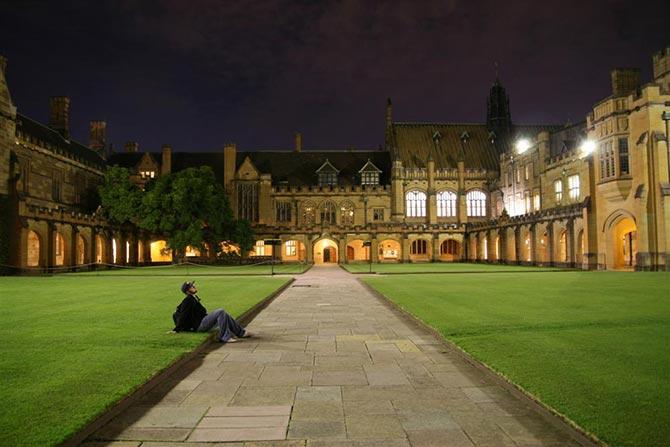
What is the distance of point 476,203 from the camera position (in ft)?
229

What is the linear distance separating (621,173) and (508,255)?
701 inches

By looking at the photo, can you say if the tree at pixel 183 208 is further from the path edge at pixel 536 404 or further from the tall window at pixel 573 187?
the path edge at pixel 536 404

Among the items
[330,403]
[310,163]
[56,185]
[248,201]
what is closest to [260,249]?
[248,201]

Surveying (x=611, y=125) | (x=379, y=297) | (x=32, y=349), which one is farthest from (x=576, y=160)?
(x=32, y=349)

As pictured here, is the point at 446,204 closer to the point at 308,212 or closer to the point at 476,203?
the point at 476,203

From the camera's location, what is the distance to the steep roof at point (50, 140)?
4678cm

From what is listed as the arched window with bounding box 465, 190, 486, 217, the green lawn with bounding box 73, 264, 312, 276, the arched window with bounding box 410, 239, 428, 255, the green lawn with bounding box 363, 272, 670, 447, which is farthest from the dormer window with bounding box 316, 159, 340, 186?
the green lawn with bounding box 363, 272, 670, 447

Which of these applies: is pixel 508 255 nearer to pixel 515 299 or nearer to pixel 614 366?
pixel 515 299

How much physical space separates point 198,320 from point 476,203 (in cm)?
6252

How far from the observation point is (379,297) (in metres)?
19.0

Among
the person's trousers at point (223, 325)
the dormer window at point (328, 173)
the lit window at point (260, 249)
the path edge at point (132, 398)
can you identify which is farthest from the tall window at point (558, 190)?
the path edge at point (132, 398)

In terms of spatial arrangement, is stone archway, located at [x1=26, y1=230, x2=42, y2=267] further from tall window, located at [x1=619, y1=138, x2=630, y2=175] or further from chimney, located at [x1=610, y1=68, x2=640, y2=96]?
chimney, located at [x1=610, y1=68, x2=640, y2=96]

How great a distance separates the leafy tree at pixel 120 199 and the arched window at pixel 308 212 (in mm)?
22908

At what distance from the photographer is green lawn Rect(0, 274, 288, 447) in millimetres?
5383
